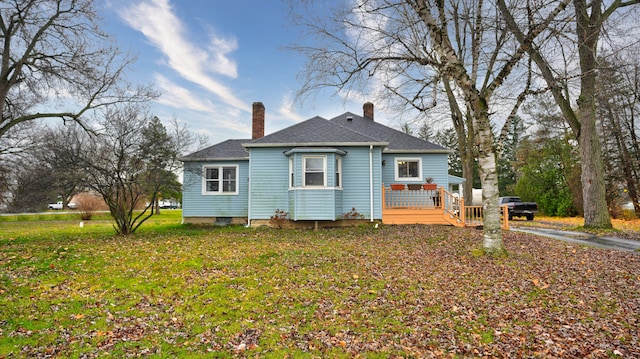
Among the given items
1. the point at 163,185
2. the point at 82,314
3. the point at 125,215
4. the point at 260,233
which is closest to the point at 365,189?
the point at 260,233

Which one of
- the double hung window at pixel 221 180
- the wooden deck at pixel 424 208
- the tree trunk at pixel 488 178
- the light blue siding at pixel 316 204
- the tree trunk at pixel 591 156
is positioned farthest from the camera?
the double hung window at pixel 221 180

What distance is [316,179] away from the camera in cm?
1387

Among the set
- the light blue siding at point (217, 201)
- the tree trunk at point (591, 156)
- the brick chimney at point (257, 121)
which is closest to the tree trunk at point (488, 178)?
the tree trunk at point (591, 156)

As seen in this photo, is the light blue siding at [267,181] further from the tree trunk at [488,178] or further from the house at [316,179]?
the tree trunk at [488,178]

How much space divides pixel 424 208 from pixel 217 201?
A: 9.82m

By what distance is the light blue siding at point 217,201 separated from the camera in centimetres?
1630

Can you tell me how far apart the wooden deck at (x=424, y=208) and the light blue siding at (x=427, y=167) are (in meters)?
0.97

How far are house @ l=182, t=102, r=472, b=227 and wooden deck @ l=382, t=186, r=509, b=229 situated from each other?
4 cm

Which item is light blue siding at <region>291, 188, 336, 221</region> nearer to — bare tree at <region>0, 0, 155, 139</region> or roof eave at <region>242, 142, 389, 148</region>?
roof eave at <region>242, 142, 389, 148</region>

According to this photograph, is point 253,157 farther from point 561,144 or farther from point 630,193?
point 561,144

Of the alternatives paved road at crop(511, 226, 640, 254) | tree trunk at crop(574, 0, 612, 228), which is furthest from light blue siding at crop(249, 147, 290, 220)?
tree trunk at crop(574, 0, 612, 228)

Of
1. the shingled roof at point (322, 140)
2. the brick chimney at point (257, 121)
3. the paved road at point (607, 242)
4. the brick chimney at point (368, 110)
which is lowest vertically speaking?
the paved road at point (607, 242)

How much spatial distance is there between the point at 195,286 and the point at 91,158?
28.2 feet

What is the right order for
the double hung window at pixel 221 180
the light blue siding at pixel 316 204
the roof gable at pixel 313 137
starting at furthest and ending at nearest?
the double hung window at pixel 221 180 < the roof gable at pixel 313 137 < the light blue siding at pixel 316 204
